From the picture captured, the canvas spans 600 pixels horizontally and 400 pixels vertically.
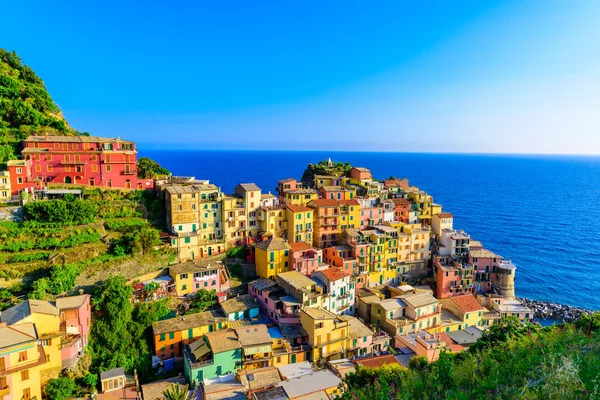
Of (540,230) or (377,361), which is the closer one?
(377,361)

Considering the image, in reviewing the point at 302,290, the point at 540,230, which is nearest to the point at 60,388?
the point at 302,290

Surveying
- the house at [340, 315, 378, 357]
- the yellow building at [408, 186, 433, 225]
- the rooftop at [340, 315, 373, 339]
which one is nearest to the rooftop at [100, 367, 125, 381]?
the house at [340, 315, 378, 357]

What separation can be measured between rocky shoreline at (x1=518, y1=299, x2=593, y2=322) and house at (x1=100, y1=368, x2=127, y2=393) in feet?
155

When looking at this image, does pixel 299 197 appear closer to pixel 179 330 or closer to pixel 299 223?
pixel 299 223

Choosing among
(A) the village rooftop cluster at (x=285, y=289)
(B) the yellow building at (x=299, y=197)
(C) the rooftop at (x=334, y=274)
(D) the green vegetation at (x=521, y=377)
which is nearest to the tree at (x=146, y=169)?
(A) the village rooftop cluster at (x=285, y=289)

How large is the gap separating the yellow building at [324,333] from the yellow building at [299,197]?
61.7 ft

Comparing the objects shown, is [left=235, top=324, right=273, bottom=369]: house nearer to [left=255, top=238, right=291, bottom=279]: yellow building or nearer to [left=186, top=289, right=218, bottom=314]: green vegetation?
[left=186, top=289, right=218, bottom=314]: green vegetation

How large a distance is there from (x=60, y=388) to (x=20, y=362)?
3.68 meters

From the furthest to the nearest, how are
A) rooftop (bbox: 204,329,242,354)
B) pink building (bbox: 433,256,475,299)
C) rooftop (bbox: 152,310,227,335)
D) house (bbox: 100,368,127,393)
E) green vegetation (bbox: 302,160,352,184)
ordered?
green vegetation (bbox: 302,160,352,184) → pink building (bbox: 433,256,475,299) → rooftop (bbox: 152,310,227,335) → rooftop (bbox: 204,329,242,354) → house (bbox: 100,368,127,393)

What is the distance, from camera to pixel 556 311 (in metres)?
46.9

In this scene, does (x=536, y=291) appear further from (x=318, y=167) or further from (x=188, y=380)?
(x=188, y=380)

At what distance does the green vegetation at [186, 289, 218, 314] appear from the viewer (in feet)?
119

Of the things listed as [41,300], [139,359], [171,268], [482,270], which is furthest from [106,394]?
[482,270]

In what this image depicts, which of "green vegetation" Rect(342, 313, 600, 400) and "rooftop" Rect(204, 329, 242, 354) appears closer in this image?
"green vegetation" Rect(342, 313, 600, 400)
